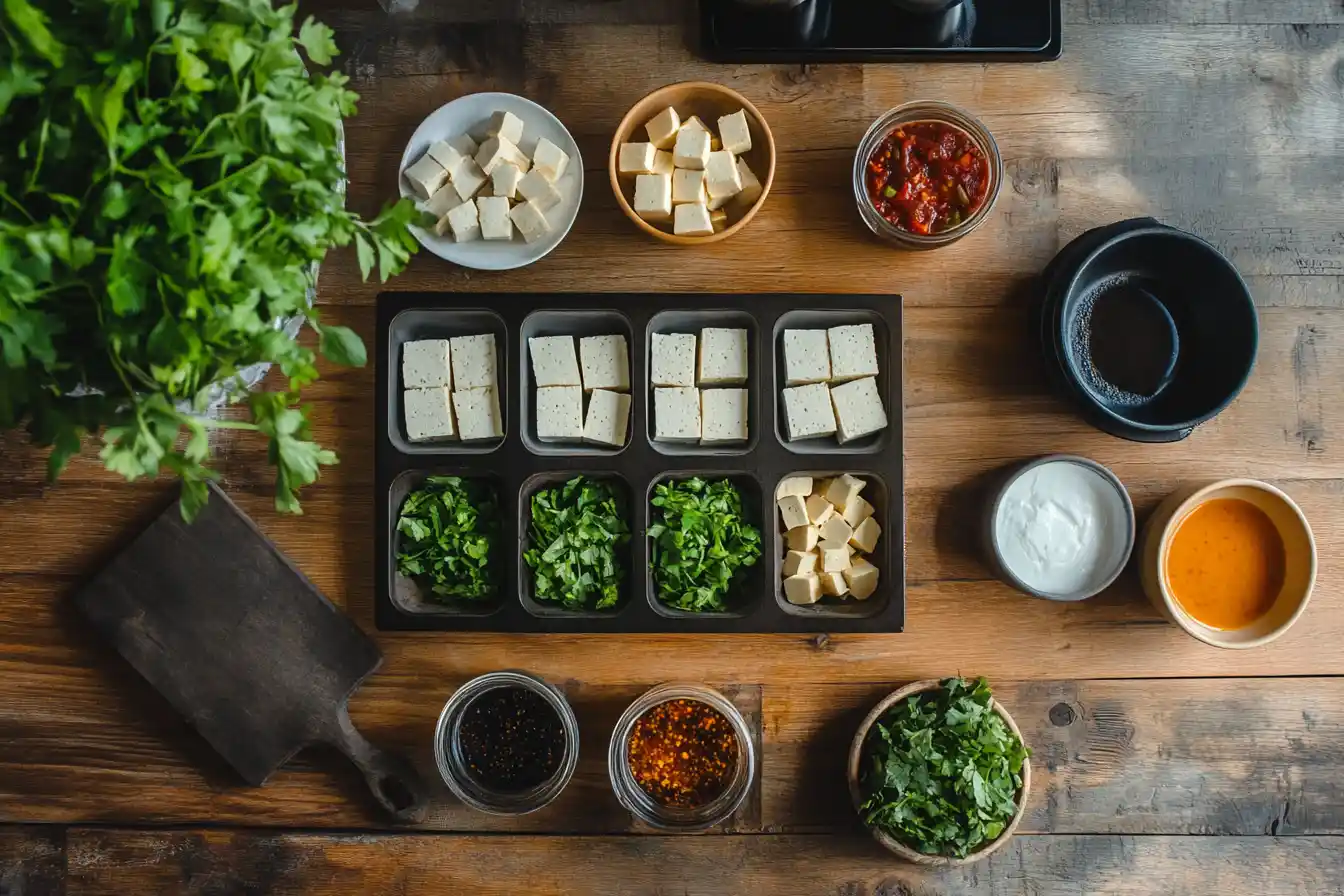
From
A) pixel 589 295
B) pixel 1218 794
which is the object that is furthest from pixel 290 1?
pixel 1218 794

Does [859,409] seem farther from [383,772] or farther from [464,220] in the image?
[383,772]

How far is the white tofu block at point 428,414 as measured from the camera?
203cm

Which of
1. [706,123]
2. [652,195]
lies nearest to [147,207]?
[652,195]

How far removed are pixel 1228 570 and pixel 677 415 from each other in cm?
123

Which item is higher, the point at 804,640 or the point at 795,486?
the point at 795,486

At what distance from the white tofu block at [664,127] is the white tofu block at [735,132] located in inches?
3.9

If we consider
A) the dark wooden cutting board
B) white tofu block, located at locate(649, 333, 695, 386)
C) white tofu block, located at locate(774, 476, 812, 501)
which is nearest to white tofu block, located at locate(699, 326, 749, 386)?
white tofu block, located at locate(649, 333, 695, 386)

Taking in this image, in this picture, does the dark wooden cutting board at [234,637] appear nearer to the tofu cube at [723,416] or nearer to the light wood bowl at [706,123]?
the tofu cube at [723,416]

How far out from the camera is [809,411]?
2.04m

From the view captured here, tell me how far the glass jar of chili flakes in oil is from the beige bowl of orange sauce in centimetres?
96

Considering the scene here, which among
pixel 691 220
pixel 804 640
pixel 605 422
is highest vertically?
pixel 691 220

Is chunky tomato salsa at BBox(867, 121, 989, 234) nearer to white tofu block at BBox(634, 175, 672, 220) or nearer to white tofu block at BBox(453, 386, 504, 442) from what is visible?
white tofu block at BBox(634, 175, 672, 220)

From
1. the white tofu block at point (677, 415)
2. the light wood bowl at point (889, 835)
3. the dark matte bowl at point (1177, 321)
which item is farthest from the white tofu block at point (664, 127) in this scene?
the light wood bowl at point (889, 835)

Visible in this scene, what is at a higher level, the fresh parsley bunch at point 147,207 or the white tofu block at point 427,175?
the white tofu block at point 427,175
